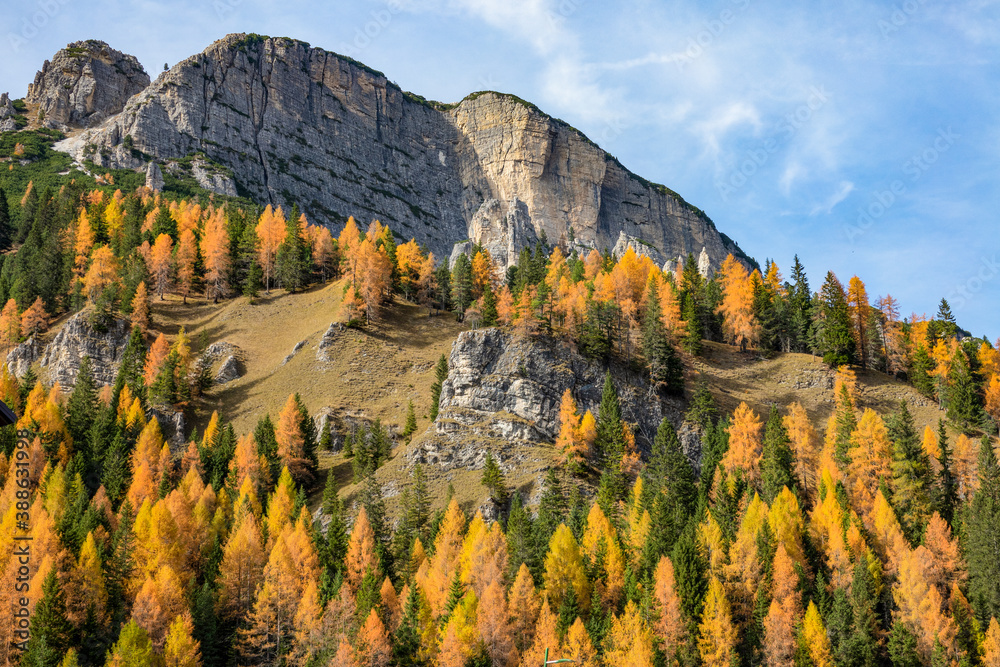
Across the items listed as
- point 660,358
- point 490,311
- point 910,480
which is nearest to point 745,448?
point 910,480

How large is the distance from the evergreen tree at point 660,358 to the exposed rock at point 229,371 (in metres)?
51.8

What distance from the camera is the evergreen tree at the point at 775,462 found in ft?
226

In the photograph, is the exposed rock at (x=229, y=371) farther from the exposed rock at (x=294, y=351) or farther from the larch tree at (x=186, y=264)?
the larch tree at (x=186, y=264)

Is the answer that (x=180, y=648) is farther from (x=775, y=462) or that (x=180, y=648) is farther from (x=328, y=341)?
(x=775, y=462)

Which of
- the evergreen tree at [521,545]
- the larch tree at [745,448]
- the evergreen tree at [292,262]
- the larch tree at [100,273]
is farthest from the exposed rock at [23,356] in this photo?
the larch tree at [745,448]

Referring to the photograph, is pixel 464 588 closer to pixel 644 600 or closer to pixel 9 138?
pixel 644 600

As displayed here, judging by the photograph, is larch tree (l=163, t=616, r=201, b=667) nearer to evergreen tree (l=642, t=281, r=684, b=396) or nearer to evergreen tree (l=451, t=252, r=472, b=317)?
evergreen tree (l=642, t=281, r=684, b=396)

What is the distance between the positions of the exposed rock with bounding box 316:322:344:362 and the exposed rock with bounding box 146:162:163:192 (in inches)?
3833

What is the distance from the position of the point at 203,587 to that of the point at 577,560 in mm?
29795

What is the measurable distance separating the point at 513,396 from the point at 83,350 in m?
57.0

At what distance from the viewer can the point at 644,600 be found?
56.1m

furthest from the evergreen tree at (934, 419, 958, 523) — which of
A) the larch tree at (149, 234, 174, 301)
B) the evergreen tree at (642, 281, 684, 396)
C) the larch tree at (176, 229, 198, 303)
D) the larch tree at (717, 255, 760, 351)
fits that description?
the larch tree at (149, 234, 174, 301)

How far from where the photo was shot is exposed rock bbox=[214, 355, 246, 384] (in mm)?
94312

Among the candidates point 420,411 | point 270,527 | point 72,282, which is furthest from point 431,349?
point 72,282
